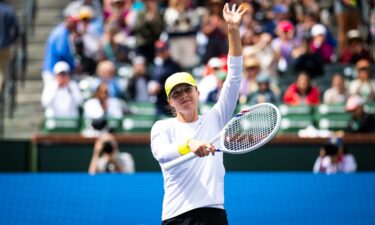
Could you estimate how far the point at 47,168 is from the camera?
12.6 m

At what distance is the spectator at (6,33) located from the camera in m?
13.9

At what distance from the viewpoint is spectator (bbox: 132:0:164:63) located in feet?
49.7

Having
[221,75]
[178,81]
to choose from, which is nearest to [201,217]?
[178,81]

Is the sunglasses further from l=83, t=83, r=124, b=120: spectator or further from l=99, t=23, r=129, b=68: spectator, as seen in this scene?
l=99, t=23, r=129, b=68: spectator

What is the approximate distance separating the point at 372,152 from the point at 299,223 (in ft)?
9.11

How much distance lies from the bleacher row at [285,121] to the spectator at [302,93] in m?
0.52

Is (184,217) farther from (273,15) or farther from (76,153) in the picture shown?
(273,15)

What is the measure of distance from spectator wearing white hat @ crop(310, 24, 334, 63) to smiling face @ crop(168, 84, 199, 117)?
29.4 feet

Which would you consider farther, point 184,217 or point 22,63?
point 22,63

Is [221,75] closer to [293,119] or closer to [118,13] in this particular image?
[293,119]

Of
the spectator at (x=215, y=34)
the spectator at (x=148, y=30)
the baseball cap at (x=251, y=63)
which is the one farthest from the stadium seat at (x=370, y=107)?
the spectator at (x=148, y=30)

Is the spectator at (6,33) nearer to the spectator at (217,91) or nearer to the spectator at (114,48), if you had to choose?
the spectator at (114,48)

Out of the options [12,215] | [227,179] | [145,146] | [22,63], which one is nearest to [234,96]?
[227,179]

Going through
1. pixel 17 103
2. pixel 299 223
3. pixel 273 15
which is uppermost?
pixel 273 15
